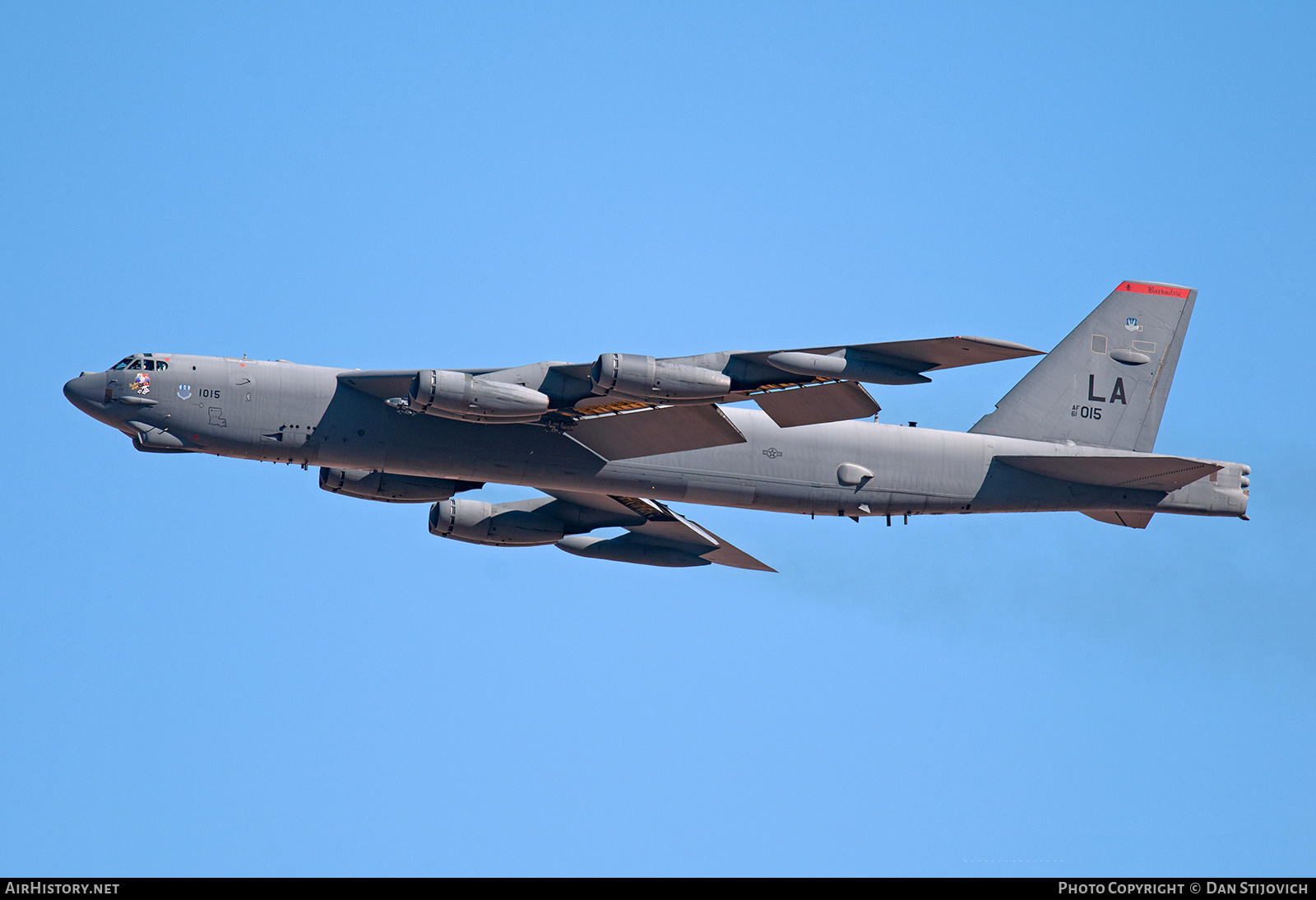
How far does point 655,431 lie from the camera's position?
2742 centimetres

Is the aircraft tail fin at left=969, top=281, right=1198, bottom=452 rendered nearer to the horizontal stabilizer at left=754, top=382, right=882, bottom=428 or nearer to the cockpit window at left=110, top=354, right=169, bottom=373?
the horizontal stabilizer at left=754, top=382, right=882, bottom=428

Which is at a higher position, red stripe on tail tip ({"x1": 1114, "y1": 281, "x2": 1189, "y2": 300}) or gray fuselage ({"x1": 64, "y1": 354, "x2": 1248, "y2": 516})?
red stripe on tail tip ({"x1": 1114, "y1": 281, "x2": 1189, "y2": 300})

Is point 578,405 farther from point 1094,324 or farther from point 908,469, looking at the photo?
point 1094,324

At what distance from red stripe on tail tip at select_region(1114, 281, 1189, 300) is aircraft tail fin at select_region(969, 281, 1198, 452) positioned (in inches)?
0.8

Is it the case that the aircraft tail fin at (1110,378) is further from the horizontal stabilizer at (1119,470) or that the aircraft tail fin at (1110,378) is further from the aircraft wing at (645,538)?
the aircraft wing at (645,538)

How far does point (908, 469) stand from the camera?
97.9ft

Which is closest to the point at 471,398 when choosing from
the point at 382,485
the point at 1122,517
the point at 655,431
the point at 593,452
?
the point at 593,452

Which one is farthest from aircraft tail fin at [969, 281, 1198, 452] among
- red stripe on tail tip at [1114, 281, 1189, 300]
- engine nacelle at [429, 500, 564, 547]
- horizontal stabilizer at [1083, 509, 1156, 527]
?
engine nacelle at [429, 500, 564, 547]

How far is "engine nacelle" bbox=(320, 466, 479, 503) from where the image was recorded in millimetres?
29297

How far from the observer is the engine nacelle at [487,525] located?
103 ft

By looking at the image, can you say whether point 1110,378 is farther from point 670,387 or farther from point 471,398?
point 471,398

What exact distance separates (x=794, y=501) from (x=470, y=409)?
313 inches

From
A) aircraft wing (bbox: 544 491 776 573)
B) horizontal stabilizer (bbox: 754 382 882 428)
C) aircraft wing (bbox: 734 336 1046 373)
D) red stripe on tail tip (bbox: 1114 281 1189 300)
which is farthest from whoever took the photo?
red stripe on tail tip (bbox: 1114 281 1189 300)
